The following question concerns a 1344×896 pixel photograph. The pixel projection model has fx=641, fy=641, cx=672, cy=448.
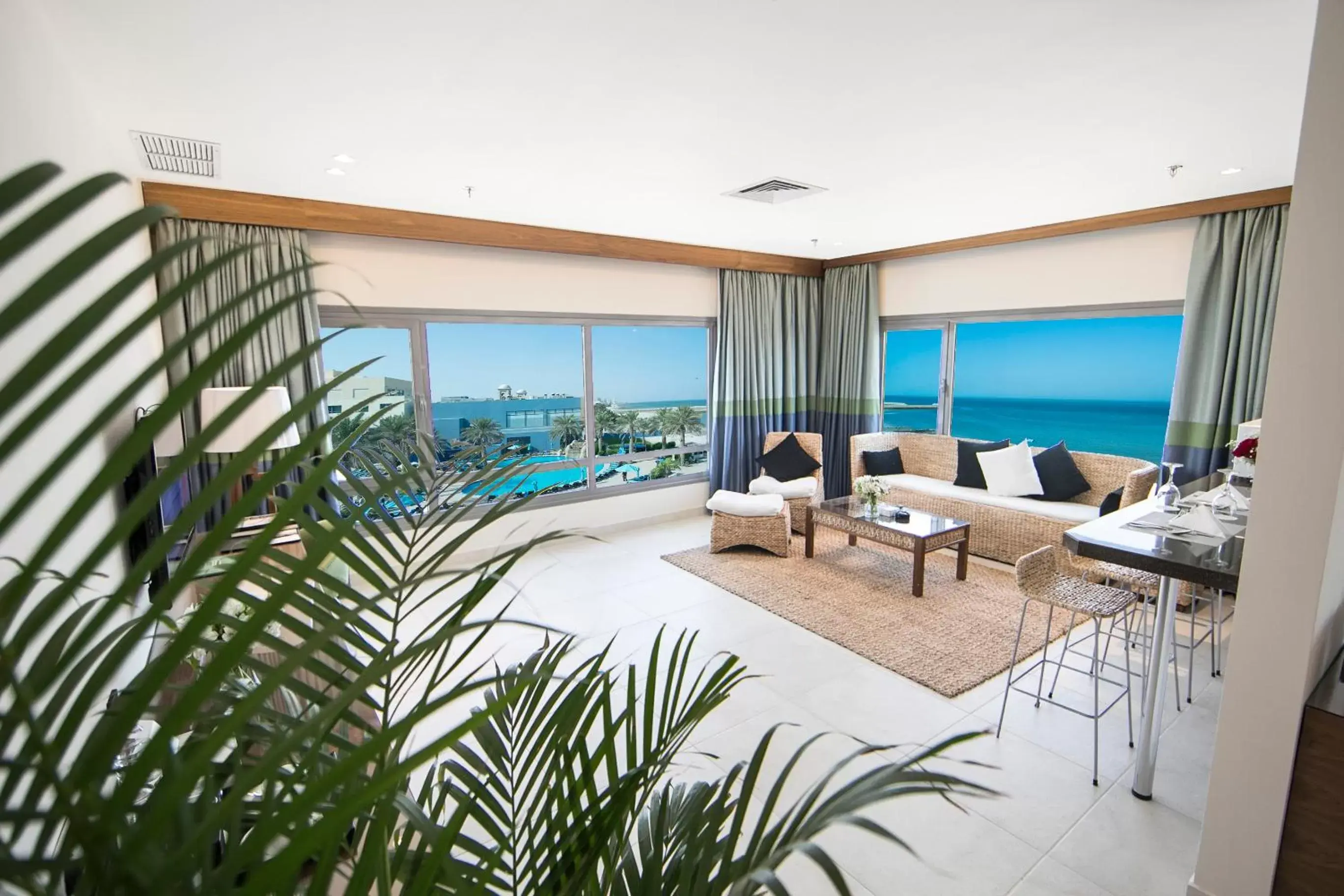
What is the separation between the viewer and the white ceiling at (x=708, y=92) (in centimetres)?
187

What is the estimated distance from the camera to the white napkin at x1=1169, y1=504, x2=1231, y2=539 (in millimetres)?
2252

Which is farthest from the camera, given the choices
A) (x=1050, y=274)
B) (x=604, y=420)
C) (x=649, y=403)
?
(x=649, y=403)

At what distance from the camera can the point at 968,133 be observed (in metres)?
2.81

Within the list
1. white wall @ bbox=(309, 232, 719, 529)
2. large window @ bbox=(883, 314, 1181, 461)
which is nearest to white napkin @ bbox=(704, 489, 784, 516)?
white wall @ bbox=(309, 232, 719, 529)

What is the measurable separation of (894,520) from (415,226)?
384 centimetres

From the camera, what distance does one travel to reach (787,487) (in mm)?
5508

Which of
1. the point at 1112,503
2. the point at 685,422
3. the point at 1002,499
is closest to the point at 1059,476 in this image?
the point at 1002,499

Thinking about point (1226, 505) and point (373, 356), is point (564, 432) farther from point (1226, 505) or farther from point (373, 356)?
point (1226, 505)

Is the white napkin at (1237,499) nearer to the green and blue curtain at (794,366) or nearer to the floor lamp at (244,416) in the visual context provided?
the green and blue curtain at (794,366)

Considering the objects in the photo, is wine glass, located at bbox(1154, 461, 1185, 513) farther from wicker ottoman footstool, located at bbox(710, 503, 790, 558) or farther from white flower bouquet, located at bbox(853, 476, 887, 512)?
wicker ottoman footstool, located at bbox(710, 503, 790, 558)

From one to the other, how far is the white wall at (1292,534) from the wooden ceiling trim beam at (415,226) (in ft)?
13.5

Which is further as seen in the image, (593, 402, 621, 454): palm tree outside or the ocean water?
the ocean water

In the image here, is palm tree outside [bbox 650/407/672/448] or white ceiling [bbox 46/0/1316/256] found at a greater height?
white ceiling [bbox 46/0/1316/256]

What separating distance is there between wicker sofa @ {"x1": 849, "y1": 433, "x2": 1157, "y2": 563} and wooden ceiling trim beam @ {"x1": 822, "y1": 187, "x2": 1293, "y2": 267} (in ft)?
5.34
